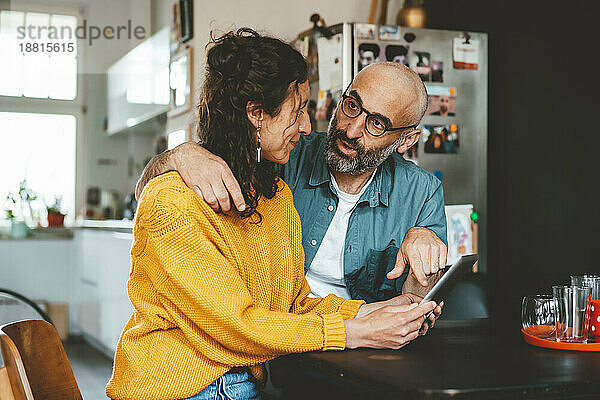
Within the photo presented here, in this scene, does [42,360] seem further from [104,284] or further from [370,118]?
[104,284]

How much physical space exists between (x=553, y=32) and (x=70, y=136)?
3928 millimetres

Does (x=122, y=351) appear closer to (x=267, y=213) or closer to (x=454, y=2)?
(x=267, y=213)

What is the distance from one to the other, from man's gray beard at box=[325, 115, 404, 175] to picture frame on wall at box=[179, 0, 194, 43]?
6.99 feet

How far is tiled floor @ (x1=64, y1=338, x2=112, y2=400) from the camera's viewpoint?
13.1ft

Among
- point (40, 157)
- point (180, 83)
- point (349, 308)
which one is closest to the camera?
point (349, 308)

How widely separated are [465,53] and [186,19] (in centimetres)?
155

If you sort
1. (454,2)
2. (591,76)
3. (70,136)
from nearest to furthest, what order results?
1. (591,76)
2. (454,2)
3. (70,136)

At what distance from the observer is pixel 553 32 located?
10.8 feet

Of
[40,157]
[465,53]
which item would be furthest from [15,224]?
[465,53]

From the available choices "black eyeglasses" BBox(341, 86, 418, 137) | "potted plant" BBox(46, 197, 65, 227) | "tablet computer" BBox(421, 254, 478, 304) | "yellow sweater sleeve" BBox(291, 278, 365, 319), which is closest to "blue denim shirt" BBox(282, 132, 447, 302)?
"black eyeglasses" BBox(341, 86, 418, 137)

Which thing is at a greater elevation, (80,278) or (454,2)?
(454,2)

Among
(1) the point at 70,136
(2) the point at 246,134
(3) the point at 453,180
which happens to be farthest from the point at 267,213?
(1) the point at 70,136

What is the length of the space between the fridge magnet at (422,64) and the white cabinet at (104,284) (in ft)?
6.24

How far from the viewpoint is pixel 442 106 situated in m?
3.31
